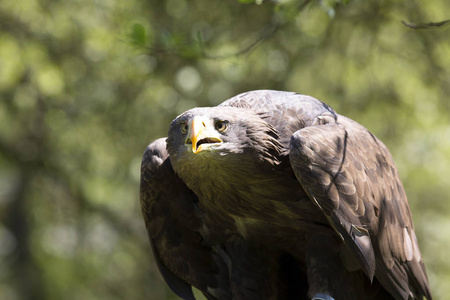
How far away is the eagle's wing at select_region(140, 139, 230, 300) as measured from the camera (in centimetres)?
371

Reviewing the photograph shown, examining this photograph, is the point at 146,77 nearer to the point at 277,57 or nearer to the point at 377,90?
the point at 277,57

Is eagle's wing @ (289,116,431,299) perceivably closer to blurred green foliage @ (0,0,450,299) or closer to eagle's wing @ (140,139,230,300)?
eagle's wing @ (140,139,230,300)

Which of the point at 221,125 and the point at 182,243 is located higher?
the point at 221,125

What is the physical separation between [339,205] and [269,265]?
0.83m

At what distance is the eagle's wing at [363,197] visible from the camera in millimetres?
2969

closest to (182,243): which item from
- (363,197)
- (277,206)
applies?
(277,206)

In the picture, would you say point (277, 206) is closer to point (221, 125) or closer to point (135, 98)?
point (221, 125)

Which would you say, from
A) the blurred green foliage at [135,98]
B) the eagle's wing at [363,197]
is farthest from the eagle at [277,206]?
the blurred green foliage at [135,98]

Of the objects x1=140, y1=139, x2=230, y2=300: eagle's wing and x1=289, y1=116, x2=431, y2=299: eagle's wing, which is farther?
x1=140, y1=139, x2=230, y2=300: eagle's wing

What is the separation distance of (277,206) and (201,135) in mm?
637

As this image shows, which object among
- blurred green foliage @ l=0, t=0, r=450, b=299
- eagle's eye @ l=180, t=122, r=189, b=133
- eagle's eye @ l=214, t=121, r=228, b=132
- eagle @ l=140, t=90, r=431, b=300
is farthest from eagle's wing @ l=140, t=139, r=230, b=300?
blurred green foliage @ l=0, t=0, r=450, b=299

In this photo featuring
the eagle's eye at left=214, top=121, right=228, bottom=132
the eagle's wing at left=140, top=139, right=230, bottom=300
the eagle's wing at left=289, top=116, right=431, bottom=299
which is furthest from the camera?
the eagle's wing at left=140, top=139, right=230, bottom=300

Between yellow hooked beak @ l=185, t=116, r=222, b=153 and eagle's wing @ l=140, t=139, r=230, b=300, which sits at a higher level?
yellow hooked beak @ l=185, t=116, r=222, b=153

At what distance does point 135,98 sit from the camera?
8070 millimetres
